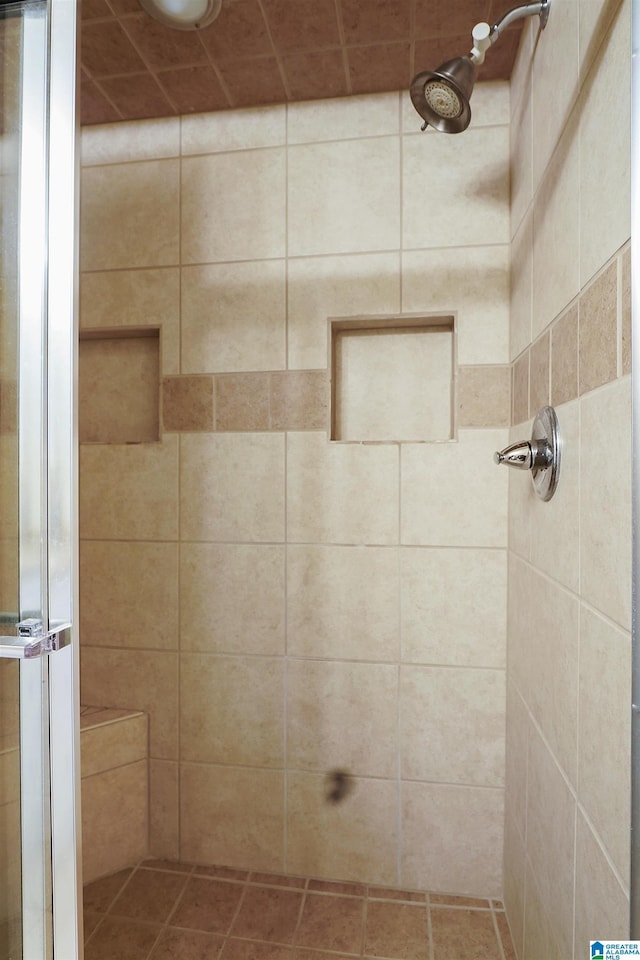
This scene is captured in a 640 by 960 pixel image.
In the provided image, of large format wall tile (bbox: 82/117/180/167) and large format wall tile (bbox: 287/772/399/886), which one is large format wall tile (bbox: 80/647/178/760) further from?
large format wall tile (bbox: 82/117/180/167)

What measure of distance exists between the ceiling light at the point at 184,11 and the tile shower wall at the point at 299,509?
0.38 meters

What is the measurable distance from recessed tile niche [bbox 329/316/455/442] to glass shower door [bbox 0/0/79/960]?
87 centimetres

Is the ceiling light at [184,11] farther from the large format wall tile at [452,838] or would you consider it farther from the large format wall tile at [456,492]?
the large format wall tile at [452,838]

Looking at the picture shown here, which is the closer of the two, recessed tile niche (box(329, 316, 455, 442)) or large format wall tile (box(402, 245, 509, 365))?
large format wall tile (box(402, 245, 509, 365))

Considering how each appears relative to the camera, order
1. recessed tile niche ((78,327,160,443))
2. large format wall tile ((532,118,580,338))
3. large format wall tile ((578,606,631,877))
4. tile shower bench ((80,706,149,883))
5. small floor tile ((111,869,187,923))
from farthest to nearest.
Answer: recessed tile niche ((78,327,160,443)), tile shower bench ((80,706,149,883)), small floor tile ((111,869,187,923)), large format wall tile ((532,118,580,338)), large format wall tile ((578,606,631,877))

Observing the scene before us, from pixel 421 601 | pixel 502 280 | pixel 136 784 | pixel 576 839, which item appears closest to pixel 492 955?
pixel 576 839

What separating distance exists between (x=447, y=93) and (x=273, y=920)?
6.46 feet

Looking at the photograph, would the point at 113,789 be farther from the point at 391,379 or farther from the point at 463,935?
the point at 391,379

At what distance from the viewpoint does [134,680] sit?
1647 mm

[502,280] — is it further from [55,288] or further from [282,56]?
[55,288]

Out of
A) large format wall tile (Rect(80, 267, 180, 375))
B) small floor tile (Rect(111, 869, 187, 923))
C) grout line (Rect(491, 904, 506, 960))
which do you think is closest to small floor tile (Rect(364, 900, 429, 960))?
grout line (Rect(491, 904, 506, 960))

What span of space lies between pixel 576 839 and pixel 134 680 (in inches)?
50.4

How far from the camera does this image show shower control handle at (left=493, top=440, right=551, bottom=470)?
981 millimetres

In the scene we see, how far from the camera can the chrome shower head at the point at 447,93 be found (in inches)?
38.1
